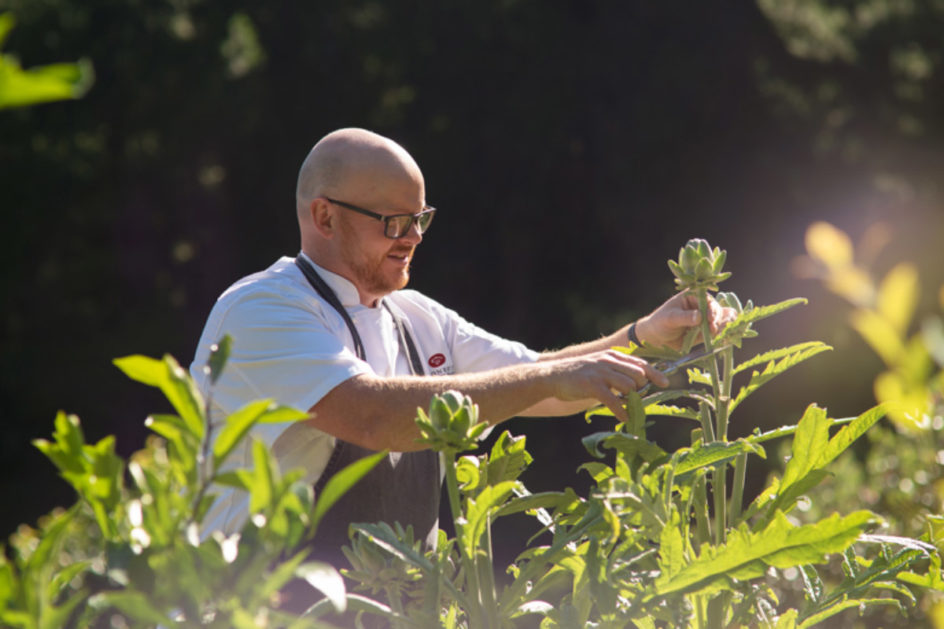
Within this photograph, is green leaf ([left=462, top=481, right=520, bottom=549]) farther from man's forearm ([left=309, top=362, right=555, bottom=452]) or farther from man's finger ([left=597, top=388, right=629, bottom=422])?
man's forearm ([left=309, top=362, right=555, bottom=452])

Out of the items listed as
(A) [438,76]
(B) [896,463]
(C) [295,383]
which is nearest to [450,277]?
(A) [438,76]

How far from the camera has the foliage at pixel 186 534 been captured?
67 cm

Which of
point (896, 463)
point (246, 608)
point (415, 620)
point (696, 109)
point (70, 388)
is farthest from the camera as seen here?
point (70, 388)

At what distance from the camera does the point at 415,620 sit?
1030 mm

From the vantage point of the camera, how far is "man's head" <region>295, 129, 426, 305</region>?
2.35m

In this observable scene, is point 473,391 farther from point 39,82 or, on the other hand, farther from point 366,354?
point 39,82

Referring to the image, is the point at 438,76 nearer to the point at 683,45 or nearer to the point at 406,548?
the point at 683,45

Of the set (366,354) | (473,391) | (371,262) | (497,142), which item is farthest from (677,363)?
(497,142)

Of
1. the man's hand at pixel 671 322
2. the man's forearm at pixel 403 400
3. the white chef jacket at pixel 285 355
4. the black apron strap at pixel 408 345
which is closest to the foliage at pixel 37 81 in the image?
the man's forearm at pixel 403 400

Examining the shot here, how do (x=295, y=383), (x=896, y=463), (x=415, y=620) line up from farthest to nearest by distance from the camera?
1. (x=896, y=463)
2. (x=295, y=383)
3. (x=415, y=620)

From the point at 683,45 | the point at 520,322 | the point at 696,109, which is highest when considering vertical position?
the point at 683,45

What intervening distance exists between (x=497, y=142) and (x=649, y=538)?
8674 mm

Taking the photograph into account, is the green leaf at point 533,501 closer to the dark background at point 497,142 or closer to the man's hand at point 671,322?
the man's hand at point 671,322

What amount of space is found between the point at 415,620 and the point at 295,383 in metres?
0.92
